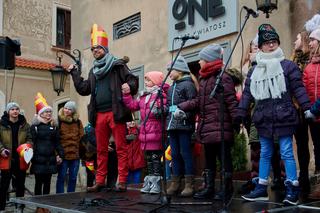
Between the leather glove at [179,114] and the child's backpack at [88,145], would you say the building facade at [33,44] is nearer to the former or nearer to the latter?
the child's backpack at [88,145]

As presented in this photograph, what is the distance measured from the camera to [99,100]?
5.98 meters

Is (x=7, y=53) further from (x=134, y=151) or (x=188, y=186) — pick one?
(x=188, y=186)

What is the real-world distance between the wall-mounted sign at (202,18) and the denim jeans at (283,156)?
3.98 meters

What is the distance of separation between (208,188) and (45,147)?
132 inches

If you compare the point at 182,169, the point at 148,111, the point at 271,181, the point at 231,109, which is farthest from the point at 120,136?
the point at 271,181

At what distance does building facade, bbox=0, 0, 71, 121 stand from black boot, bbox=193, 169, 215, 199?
44.2 ft

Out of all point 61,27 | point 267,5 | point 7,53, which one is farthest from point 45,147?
point 61,27

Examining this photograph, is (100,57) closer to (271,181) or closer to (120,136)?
(120,136)

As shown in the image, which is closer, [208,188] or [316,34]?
[316,34]

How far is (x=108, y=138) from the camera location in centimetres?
604

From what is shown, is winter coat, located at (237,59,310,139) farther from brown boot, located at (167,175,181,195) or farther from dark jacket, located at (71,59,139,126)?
dark jacket, located at (71,59,139,126)

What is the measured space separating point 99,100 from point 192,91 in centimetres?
123

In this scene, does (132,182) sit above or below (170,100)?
below

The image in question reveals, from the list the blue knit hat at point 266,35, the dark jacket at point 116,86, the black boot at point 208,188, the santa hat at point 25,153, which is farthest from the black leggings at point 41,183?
the blue knit hat at point 266,35
